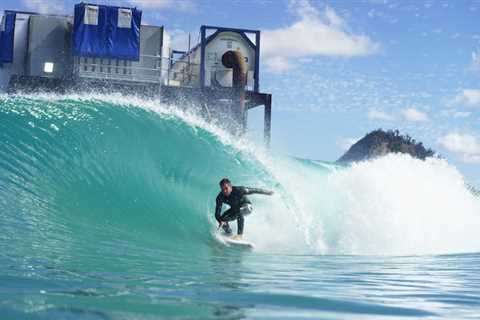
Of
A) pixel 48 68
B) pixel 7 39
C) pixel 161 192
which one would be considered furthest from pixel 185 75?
pixel 161 192

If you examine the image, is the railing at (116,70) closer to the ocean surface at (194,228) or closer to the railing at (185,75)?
the railing at (185,75)

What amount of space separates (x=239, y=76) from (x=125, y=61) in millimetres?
6135

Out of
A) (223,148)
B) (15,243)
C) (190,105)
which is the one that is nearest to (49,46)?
(190,105)

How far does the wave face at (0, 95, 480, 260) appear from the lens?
370 inches

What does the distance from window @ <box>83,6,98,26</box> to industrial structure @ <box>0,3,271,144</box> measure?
5 cm

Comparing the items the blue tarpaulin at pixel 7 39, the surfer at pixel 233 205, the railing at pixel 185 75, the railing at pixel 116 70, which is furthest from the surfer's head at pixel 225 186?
the blue tarpaulin at pixel 7 39

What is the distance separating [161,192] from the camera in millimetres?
11859

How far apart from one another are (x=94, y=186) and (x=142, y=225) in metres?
1.34

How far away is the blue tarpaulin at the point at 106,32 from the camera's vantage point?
33.3 m

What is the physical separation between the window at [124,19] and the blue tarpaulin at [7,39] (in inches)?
235

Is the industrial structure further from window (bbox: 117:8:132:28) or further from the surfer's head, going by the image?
the surfer's head

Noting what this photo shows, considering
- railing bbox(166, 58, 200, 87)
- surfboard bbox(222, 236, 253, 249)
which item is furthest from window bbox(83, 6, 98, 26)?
surfboard bbox(222, 236, 253, 249)

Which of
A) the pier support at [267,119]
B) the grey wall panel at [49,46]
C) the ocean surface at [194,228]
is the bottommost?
the ocean surface at [194,228]

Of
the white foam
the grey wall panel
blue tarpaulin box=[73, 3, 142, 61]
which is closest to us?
the white foam
